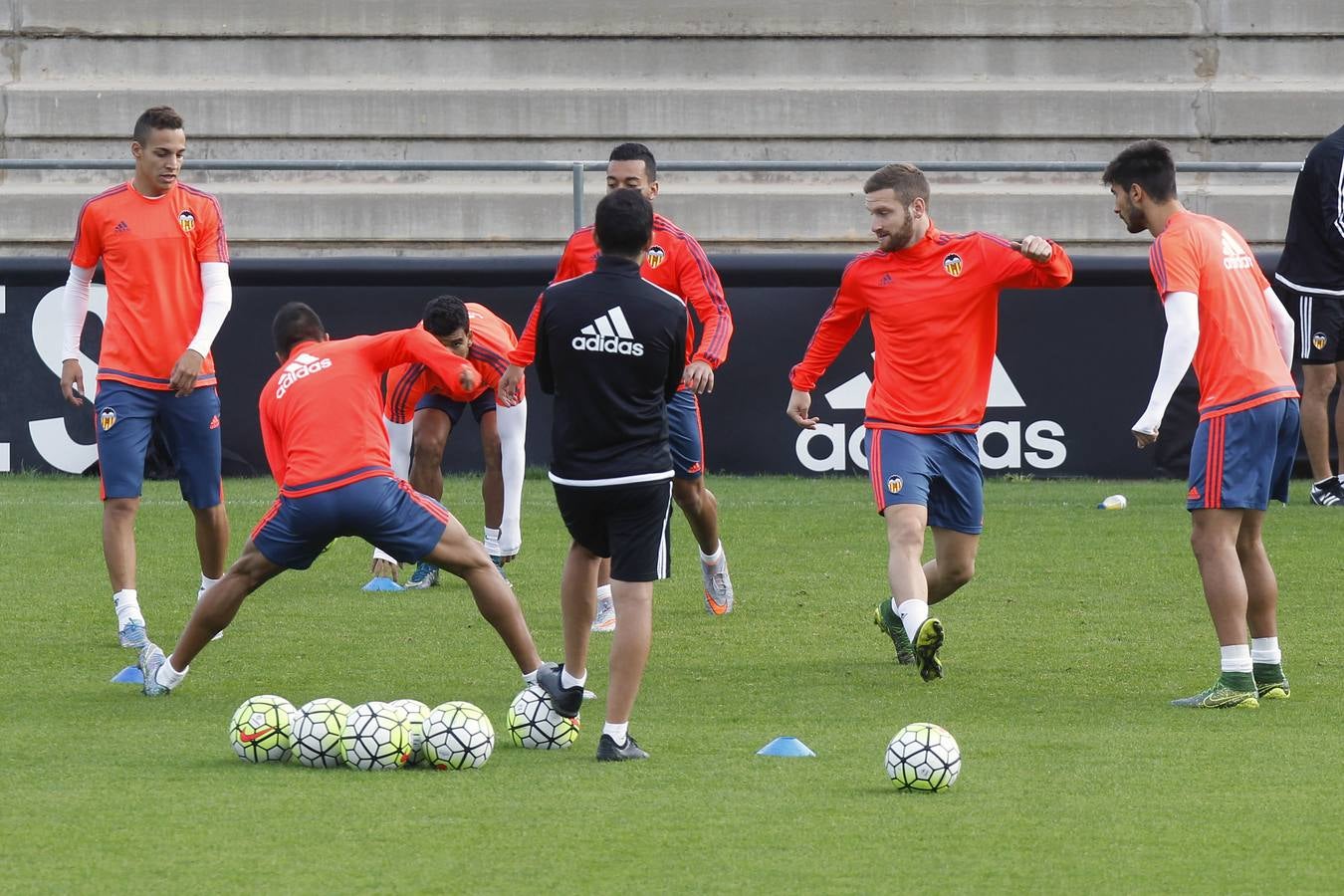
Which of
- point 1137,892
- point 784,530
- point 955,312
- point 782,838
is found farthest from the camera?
point 784,530

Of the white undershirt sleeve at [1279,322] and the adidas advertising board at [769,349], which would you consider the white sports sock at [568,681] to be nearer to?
the white undershirt sleeve at [1279,322]

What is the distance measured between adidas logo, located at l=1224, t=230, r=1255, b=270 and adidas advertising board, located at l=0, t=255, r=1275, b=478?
6.66 meters

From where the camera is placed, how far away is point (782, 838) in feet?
16.2

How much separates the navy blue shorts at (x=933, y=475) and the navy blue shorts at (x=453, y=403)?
9.66 ft

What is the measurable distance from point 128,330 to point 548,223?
1004cm

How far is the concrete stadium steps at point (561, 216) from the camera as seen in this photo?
695 inches

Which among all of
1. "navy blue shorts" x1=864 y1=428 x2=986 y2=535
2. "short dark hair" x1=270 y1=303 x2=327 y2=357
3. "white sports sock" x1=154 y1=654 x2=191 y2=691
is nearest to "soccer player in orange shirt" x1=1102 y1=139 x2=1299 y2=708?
"navy blue shorts" x1=864 y1=428 x2=986 y2=535

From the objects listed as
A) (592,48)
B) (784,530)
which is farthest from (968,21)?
(784,530)

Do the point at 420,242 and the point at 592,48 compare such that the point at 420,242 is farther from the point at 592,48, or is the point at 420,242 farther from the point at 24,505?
the point at 24,505

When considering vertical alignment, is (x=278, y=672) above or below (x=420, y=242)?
below

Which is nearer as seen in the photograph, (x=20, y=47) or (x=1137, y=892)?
(x=1137, y=892)

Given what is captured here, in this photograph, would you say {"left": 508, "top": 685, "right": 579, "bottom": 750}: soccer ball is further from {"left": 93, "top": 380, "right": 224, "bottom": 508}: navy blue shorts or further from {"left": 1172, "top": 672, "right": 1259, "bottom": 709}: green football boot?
{"left": 93, "top": 380, "right": 224, "bottom": 508}: navy blue shorts

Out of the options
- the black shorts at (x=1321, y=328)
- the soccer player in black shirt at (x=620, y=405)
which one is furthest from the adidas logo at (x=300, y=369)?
the black shorts at (x=1321, y=328)

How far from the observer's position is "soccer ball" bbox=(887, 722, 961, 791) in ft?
17.9
